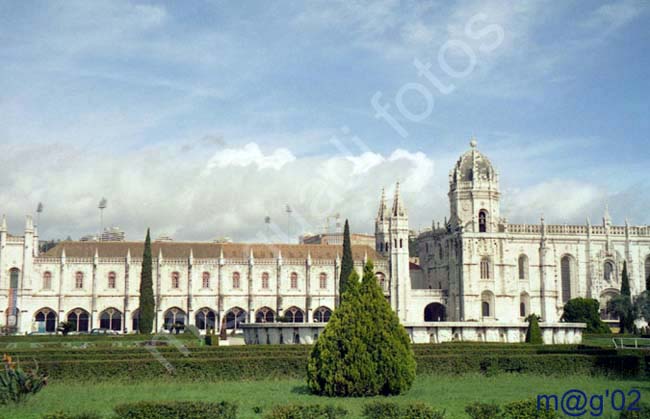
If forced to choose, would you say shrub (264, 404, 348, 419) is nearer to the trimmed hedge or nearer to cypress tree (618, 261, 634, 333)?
the trimmed hedge

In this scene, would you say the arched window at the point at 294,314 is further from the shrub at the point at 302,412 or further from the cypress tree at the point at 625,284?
the shrub at the point at 302,412

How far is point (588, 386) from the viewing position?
1003 inches

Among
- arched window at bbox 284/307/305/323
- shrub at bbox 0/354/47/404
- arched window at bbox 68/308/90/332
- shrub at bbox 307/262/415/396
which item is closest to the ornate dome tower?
arched window at bbox 284/307/305/323

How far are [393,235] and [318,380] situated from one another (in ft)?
161

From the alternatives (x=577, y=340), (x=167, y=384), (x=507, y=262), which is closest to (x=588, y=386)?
(x=167, y=384)

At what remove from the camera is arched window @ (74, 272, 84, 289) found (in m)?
67.6

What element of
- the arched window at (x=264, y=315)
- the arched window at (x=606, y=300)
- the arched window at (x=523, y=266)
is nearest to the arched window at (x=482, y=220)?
the arched window at (x=523, y=266)

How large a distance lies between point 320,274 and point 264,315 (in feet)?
20.3

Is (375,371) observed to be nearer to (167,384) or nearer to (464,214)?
(167,384)

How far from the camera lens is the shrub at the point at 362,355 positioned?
21641 millimetres

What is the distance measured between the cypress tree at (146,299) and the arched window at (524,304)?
32.0 m

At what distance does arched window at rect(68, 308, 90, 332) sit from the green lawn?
145ft

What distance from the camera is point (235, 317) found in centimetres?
7106

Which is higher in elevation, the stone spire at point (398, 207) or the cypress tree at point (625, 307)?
the stone spire at point (398, 207)
